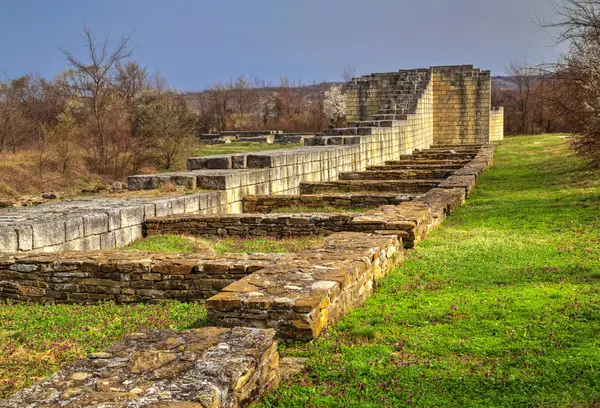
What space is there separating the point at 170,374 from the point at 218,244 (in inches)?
229

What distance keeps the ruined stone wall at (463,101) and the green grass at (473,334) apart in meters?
22.5

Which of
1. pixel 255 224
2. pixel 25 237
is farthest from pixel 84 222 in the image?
pixel 255 224

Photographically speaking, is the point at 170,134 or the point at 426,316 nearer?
the point at 426,316

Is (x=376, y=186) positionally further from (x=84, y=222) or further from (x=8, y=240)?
(x=8, y=240)

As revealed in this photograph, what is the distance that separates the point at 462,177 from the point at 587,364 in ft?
33.3

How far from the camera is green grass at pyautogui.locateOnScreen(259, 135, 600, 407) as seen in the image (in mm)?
3586

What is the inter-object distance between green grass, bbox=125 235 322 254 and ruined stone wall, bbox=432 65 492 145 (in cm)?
2259

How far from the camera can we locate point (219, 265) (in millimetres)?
6078

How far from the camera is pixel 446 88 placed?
99.0 feet

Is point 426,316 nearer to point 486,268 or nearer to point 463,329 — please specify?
point 463,329

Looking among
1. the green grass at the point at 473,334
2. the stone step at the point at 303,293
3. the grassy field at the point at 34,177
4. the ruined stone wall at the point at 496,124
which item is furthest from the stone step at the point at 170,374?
the ruined stone wall at the point at 496,124

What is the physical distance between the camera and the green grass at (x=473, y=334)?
3586 mm

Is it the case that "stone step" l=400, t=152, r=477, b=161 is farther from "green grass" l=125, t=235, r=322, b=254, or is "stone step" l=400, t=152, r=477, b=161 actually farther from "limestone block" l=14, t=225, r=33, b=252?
"limestone block" l=14, t=225, r=33, b=252

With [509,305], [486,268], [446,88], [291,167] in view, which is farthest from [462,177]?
[446,88]
